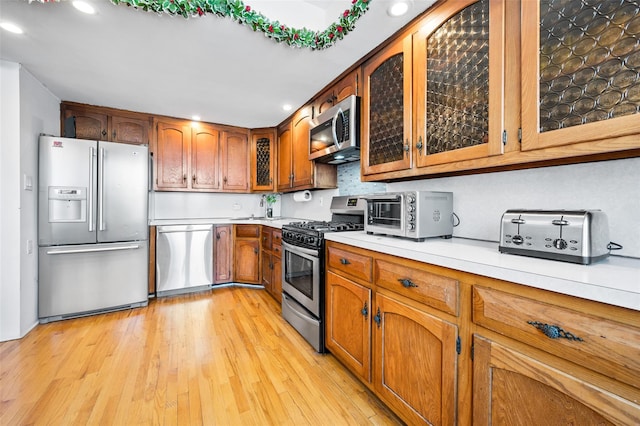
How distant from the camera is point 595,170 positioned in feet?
3.80

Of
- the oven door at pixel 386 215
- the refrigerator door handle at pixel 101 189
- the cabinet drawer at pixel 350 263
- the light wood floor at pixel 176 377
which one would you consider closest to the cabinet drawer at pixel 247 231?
the light wood floor at pixel 176 377

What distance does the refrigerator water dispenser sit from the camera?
Result: 256 centimetres

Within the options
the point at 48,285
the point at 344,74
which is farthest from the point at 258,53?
the point at 48,285

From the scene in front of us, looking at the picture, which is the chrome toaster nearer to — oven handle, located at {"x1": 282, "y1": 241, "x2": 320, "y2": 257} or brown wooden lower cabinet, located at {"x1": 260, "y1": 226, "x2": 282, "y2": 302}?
oven handle, located at {"x1": 282, "y1": 241, "x2": 320, "y2": 257}

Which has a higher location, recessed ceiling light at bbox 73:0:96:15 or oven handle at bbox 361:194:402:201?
recessed ceiling light at bbox 73:0:96:15

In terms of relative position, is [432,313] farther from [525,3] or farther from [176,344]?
[176,344]

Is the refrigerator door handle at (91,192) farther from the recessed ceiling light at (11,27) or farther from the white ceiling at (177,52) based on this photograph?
the recessed ceiling light at (11,27)

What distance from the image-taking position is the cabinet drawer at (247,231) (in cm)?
368

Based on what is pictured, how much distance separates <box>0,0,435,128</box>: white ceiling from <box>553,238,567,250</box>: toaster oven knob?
143cm

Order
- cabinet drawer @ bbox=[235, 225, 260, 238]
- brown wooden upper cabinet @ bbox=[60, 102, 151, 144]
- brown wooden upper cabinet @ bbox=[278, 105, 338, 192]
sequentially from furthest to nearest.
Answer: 1. cabinet drawer @ bbox=[235, 225, 260, 238]
2. brown wooden upper cabinet @ bbox=[60, 102, 151, 144]
3. brown wooden upper cabinet @ bbox=[278, 105, 338, 192]

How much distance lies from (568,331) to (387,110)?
155 centimetres

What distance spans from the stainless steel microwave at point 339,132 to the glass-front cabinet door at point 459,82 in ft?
1.92

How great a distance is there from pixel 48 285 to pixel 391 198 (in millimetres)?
3268

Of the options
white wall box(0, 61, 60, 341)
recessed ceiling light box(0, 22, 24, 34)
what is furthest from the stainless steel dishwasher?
recessed ceiling light box(0, 22, 24, 34)
